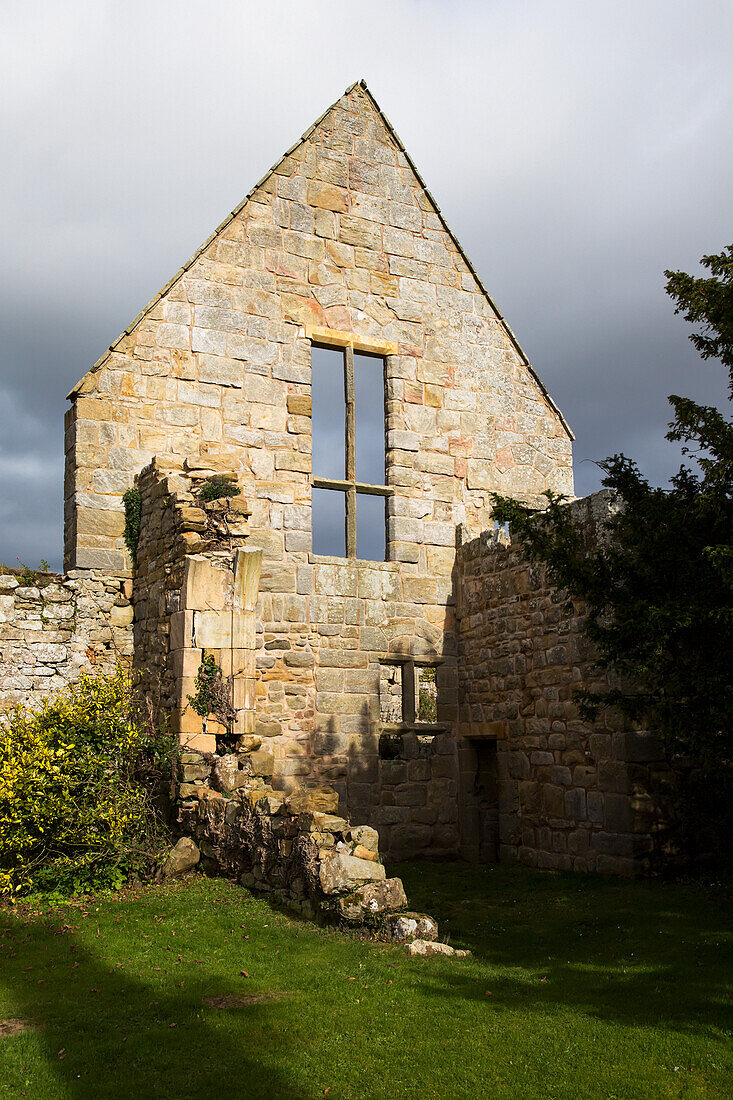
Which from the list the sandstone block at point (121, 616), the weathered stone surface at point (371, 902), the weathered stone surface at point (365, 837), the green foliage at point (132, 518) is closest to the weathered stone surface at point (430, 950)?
the weathered stone surface at point (371, 902)

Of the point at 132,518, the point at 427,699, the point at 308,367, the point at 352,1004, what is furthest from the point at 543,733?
the point at 427,699

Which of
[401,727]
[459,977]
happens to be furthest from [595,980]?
[401,727]

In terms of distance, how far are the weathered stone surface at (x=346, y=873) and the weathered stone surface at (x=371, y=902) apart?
0.06 metres

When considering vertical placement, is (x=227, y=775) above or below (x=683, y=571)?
below

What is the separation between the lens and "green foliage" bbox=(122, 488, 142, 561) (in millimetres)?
11383

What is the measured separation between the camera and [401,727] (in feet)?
41.3

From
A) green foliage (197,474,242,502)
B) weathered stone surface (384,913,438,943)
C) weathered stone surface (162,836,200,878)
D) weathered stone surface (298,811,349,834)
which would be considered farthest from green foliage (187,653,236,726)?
weathered stone surface (384,913,438,943)

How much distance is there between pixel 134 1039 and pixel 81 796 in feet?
12.9

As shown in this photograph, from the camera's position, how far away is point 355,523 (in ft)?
42.4

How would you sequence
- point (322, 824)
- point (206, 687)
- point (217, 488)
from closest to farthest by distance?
point (322, 824), point (206, 687), point (217, 488)

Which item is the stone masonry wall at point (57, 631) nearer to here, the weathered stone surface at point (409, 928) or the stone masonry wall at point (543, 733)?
the stone masonry wall at point (543, 733)

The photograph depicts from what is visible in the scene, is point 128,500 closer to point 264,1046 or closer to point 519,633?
point 519,633

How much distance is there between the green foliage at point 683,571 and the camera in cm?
680

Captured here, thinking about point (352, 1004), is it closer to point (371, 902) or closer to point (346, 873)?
point (371, 902)
